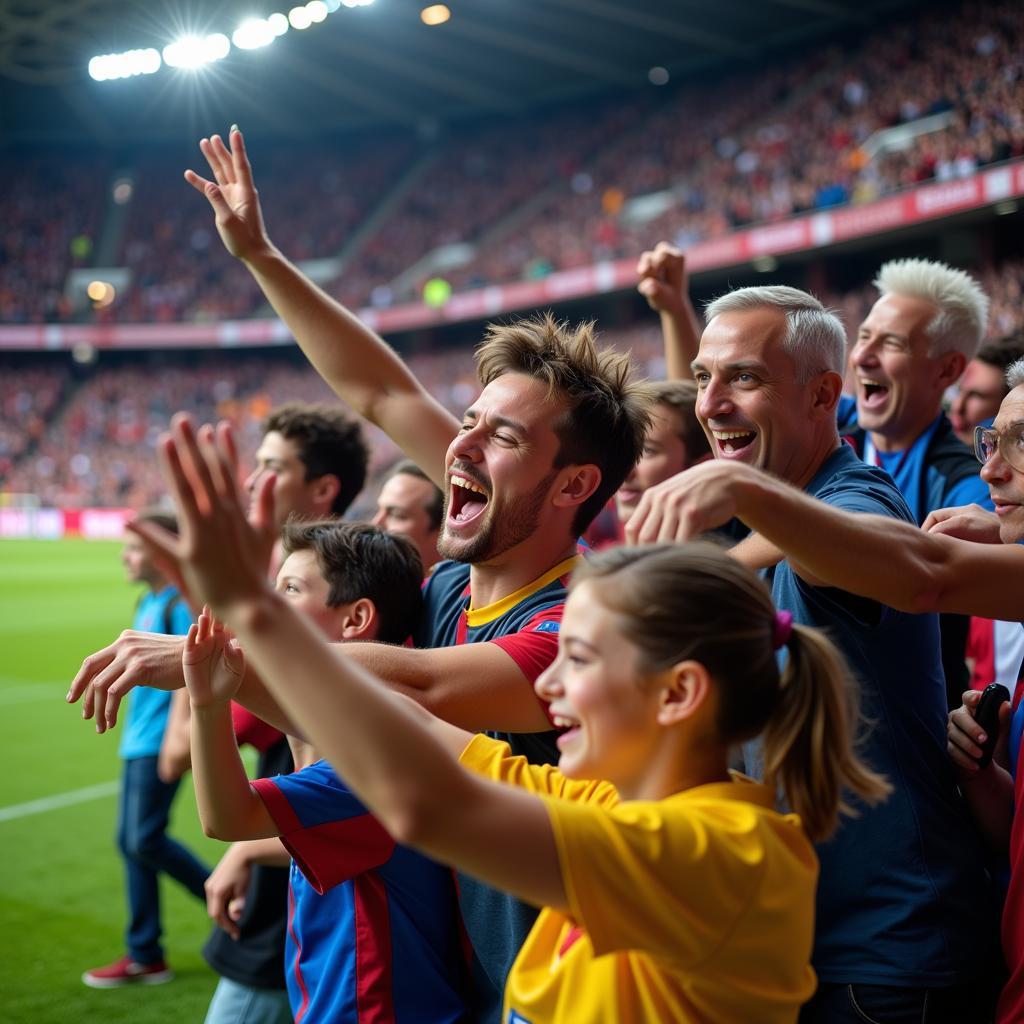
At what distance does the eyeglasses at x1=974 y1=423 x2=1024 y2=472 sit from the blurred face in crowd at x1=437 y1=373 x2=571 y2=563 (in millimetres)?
1005

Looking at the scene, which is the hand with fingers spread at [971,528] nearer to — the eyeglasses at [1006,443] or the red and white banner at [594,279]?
the eyeglasses at [1006,443]

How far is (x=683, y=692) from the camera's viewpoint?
1707 mm

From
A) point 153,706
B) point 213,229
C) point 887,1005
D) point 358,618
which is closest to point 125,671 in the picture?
point 358,618

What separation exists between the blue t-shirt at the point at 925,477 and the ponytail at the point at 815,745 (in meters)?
1.89

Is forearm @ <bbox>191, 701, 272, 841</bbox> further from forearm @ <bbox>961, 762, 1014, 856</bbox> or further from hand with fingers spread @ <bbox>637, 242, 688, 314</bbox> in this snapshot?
hand with fingers spread @ <bbox>637, 242, 688, 314</bbox>

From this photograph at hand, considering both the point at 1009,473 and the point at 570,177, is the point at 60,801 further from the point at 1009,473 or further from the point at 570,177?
the point at 570,177

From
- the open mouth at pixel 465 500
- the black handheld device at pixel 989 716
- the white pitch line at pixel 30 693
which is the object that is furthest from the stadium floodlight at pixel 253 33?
the black handheld device at pixel 989 716

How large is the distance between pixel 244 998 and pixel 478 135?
4185 centimetres

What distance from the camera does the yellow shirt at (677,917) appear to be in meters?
1.50

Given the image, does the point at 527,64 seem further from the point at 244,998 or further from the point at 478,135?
the point at 244,998

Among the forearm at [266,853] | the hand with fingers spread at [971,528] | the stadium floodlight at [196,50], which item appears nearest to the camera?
the hand with fingers spread at [971,528]

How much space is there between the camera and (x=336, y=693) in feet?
4.72

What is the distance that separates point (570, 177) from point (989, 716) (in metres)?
37.3

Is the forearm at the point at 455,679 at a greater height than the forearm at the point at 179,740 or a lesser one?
greater
